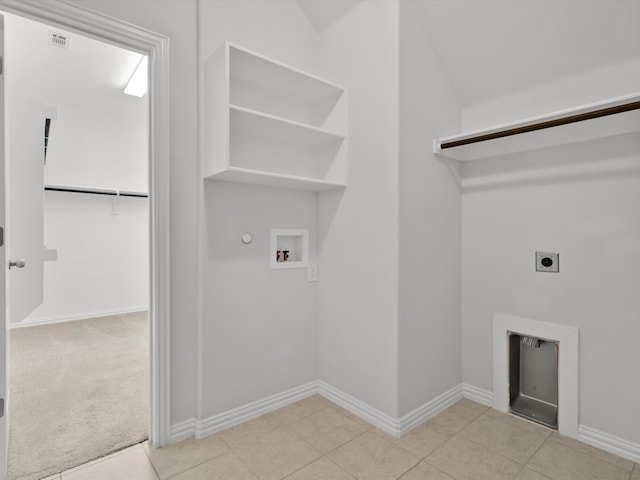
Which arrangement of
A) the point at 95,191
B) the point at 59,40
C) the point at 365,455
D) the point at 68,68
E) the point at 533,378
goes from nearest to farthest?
the point at 365,455 → the point at 533,378 → the point at 59,40 → the point at 68,68 → the point at 95,191

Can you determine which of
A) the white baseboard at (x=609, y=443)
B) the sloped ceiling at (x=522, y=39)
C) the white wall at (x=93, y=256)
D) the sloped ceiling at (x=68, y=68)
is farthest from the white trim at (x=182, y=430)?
the white wall at (x=93, y=256)

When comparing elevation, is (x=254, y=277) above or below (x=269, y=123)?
below

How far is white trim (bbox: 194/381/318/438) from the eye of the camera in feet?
6.19

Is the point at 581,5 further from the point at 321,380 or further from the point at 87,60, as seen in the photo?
the point at 87,60

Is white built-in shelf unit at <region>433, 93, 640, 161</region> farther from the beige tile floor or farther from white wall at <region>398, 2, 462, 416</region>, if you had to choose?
the beige tile floor

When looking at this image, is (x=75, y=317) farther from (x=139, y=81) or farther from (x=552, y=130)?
(x=552, y=130)

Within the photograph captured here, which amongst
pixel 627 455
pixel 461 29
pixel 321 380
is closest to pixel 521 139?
pixel 461 29

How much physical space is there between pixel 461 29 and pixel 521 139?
0.70m

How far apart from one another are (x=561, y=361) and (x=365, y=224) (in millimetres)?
1303

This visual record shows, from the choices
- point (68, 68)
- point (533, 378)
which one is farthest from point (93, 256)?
point (533, 378)

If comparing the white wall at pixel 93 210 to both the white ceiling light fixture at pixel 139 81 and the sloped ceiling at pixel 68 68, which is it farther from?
the white ceiling light fixture at pixel 139 81

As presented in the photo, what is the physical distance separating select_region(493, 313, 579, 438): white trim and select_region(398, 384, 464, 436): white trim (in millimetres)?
265

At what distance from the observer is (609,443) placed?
1.77m

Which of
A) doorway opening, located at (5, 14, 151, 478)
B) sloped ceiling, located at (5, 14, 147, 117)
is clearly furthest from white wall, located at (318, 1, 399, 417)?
sloped ceiling, located at (5, 14, 147, 117)
